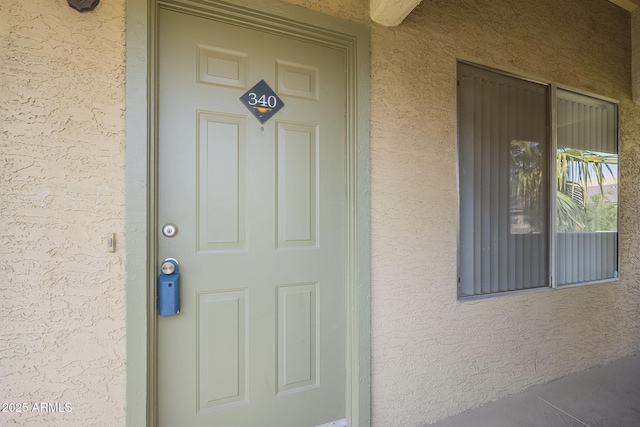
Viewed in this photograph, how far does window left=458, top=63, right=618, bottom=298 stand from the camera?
243 centimetres

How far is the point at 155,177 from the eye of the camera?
61.6 inches

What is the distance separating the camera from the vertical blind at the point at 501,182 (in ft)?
7.89

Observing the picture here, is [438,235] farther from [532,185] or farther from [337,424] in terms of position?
[337,424]

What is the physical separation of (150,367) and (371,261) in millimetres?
1357

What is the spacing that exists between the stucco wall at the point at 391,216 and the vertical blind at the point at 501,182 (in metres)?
0.15

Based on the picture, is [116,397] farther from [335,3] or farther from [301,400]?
[335,3]

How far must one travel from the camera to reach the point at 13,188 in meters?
1.32

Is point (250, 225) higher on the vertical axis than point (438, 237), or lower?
higher

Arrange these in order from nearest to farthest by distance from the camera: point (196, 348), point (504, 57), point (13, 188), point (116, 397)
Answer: point (13, 188) < point (116, 397) < point (196, 348) < point (504, 57)

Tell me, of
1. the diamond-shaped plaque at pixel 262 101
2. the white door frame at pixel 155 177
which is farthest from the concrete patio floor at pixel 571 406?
the diamond-shaped plaque at pixel 262 101

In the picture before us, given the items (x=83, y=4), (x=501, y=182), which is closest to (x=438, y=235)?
(x=501, y=182)

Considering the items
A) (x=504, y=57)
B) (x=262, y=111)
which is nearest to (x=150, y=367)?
(x=262, y=111)

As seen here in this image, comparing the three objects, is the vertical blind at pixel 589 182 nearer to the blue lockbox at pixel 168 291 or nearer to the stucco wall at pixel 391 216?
the stucco wall at pixel 391 216

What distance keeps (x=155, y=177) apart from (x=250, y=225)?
1.84 feet
